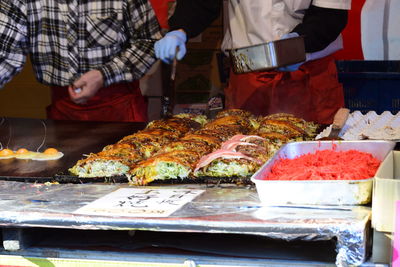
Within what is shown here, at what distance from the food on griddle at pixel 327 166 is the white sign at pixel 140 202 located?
0.34 metres

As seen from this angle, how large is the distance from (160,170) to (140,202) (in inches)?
17.8

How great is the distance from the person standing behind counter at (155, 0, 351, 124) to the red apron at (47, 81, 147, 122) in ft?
2.17

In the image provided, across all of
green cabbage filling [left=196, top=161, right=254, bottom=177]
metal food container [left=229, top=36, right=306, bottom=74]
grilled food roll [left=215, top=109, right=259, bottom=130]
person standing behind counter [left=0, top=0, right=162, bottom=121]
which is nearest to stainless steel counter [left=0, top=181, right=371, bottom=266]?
green cabbage filling [left=196, top=161, right=254, bottom=177]

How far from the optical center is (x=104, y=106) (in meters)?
4.77

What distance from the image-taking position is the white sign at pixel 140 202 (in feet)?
7.11

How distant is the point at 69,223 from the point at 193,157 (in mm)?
892

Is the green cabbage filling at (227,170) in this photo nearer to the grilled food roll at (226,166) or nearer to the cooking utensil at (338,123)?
the grilled food roll at (226,166)

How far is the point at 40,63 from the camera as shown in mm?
4727

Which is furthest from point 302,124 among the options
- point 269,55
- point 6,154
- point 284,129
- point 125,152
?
point 6,154

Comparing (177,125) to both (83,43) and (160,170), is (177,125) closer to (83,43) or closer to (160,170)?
(160,170)

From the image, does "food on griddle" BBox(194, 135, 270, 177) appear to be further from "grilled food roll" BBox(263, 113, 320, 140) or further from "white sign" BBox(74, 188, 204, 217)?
"grilled food roll" BBox(263, 113, 320, 140)

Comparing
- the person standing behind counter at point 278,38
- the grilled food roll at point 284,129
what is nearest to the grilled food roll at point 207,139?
the grilled food roll at point 284,129

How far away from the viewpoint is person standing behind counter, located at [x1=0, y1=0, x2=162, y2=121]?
183 inches

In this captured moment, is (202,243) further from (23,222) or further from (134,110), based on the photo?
(134,110)
